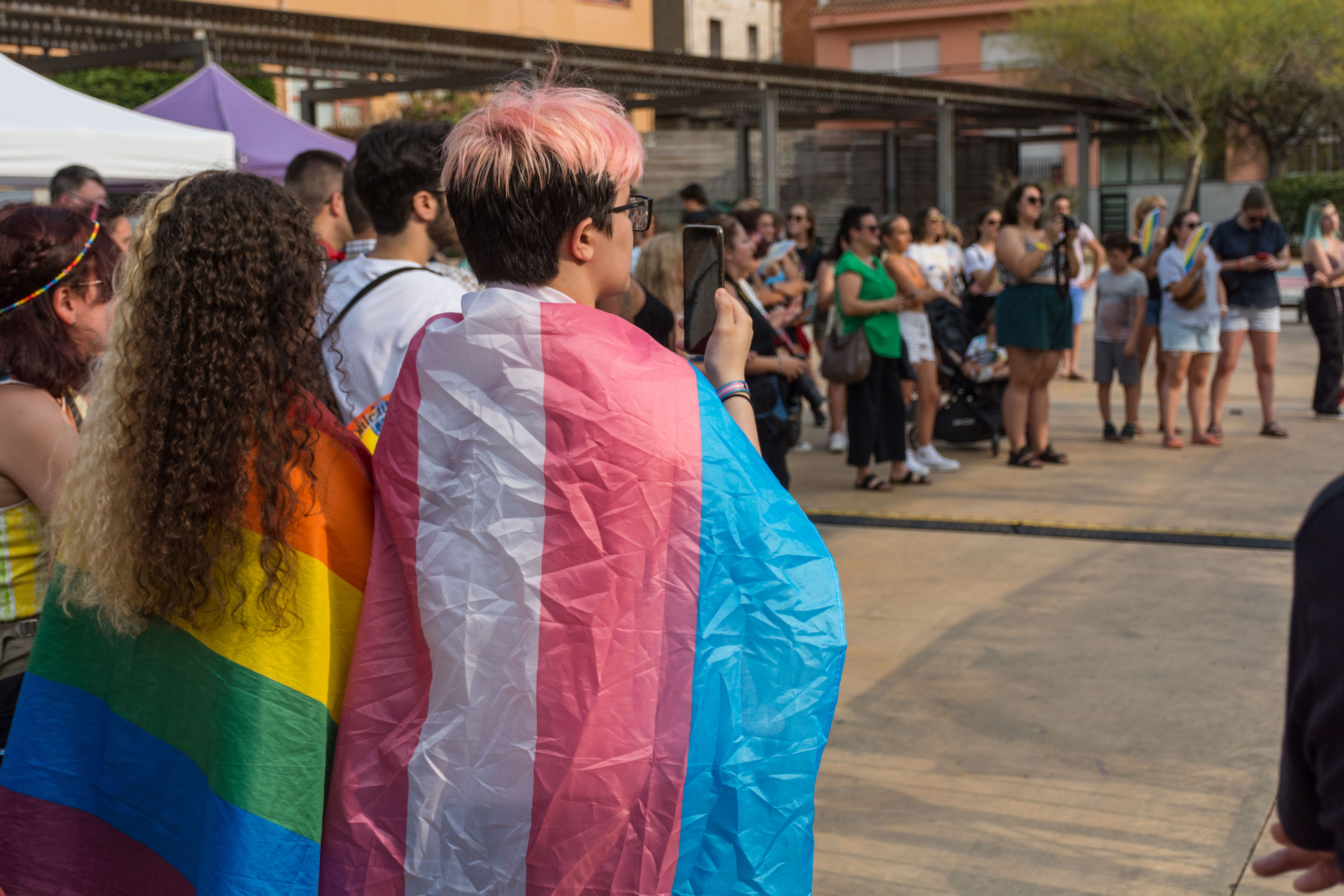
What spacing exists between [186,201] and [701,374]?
82cm

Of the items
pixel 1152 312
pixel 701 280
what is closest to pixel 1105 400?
pixel 1152 312

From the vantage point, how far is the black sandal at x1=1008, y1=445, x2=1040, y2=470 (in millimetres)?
8422

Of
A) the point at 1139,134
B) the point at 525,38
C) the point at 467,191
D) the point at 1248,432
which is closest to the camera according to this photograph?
the point at 467,191

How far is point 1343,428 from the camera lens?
942 centimetres

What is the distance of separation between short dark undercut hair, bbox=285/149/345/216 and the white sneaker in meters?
5.12

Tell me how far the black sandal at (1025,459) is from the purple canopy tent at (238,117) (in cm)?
593

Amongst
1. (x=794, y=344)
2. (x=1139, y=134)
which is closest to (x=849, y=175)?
(x=1139, y=134)

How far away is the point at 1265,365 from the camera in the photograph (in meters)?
9.04

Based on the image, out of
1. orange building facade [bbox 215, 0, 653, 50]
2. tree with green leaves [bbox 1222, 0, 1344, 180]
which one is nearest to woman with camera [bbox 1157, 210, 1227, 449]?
orange building facade [bbox 215, 0, 653, 50]

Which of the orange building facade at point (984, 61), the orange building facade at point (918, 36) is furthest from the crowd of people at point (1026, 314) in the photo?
the orange building facade at point (918, 36)

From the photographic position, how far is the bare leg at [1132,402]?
30.2ft

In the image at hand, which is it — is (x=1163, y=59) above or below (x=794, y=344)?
above

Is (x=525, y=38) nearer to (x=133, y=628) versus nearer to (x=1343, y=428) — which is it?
(x=1343, y=428)

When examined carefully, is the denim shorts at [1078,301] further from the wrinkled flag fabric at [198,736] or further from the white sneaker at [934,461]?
the wrinkled flag fabric at [198,736]
